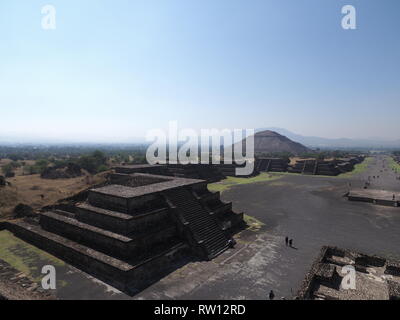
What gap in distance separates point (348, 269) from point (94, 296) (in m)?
14.4

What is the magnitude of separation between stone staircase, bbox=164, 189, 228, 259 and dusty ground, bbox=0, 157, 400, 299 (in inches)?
38.7

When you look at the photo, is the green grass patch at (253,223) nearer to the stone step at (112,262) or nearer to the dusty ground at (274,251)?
the dusty ground at (274,251)

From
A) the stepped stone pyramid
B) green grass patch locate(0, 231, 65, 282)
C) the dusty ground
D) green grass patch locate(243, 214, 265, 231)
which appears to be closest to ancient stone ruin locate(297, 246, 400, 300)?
the dusty ground

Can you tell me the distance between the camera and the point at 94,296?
39.1 feet

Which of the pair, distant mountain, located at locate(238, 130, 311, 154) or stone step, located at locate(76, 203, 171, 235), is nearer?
stone step, located at locate(76, 203, 171, 235)

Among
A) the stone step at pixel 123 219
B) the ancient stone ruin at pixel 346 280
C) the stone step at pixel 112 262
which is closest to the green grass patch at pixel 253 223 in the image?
the ancient stone ruin at pixel 346 280

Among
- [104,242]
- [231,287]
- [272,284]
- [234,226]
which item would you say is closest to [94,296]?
[104,242]

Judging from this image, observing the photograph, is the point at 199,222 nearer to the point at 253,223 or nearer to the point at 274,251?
the point at 274,251

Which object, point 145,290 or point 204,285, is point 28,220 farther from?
point 204,285

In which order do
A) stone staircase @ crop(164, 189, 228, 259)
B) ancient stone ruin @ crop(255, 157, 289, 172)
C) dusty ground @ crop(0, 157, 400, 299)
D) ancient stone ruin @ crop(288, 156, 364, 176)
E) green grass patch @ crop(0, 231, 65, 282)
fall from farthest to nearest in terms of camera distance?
ancient stone ruin @ crop(255, 157, 289, 172), ancient stone ruin @ crop(288, 156, 364, 176), stone staircase @ crop(164, 189, 228, 259), green grass patch @ crop(0, 231, 65, 282), dusty ground @ crop(0, 157, 400, 299)

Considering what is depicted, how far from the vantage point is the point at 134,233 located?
1497 cm

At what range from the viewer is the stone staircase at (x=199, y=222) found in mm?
16844

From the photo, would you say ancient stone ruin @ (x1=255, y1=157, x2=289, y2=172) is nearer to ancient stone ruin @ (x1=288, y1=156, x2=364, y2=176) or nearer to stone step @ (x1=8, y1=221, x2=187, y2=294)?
ancient stone ruin @ (x1=288, y1=156, x2=364, y2=176)

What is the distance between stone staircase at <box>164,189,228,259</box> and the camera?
663 inches
